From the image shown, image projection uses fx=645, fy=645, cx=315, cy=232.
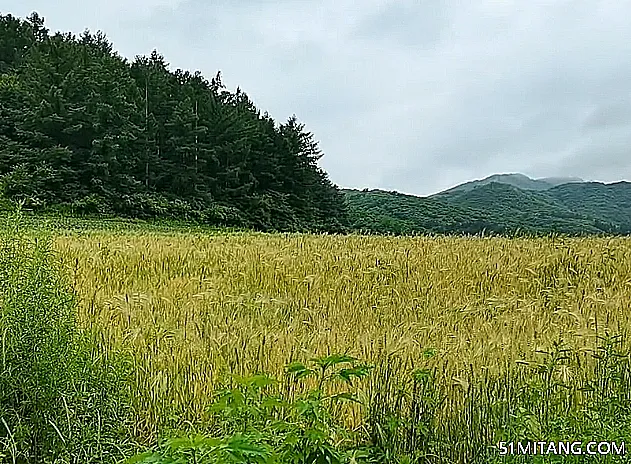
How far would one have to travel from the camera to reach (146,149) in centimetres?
3844

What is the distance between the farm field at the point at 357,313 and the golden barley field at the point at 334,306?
0.02 m

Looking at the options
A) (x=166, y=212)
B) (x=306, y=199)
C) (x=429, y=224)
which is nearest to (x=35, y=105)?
(x=166, y=212)

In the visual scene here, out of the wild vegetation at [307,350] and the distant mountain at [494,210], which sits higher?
the distant mountain at [494,210]

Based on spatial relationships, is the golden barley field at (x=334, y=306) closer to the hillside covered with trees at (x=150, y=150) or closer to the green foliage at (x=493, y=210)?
the hillside covered with trees at (x=150, y=150)

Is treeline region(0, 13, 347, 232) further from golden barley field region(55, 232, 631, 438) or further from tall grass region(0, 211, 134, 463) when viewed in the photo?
tall grass region(0, 211, 134, 463)

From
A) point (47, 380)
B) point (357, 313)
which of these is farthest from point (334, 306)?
point (47, 380)

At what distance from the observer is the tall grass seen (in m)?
2.78

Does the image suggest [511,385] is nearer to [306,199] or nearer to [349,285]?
[349,285]

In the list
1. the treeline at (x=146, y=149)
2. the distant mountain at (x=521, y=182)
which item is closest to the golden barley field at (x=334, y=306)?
the treeline at (x=146, y=149)

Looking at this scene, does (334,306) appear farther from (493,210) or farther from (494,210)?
(494,210)

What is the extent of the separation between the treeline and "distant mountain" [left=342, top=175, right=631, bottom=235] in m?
7.21

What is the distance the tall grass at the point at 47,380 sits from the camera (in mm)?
2775

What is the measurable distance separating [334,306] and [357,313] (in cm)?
30

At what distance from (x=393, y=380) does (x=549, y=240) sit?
824 cm
